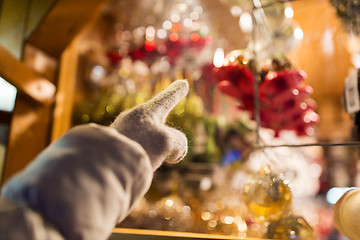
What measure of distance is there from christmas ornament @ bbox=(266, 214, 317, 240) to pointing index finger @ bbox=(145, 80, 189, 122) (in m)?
0.37

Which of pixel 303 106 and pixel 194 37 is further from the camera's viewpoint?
pixel 194 37

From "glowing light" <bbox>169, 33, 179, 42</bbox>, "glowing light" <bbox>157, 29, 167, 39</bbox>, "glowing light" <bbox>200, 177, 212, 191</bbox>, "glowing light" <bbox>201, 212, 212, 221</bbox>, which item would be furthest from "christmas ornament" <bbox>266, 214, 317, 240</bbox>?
"glowing light" <bbox>157, 29, 167, 39</bbox>

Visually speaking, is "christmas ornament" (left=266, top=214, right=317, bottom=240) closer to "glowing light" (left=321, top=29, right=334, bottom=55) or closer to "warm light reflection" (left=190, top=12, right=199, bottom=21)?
"glowing light" (left=321, top=29, right=334, bottom=55)

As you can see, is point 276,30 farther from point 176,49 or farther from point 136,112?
point 136,112

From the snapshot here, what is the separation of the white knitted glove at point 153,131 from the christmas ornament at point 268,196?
32 cm

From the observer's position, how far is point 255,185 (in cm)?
63

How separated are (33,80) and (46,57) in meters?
0.17

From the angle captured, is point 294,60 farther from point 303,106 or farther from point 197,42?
point 197,42

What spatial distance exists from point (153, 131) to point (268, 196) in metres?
0.36

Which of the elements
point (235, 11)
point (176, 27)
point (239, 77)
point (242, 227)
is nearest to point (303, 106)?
point (239, 77)

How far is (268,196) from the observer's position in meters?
0.60

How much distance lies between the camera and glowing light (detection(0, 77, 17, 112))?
859 mm

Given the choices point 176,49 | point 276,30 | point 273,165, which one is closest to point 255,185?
point 273,165

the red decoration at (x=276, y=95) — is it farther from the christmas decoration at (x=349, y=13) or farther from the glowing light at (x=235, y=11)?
the glowing light at (x=235, y=11)
